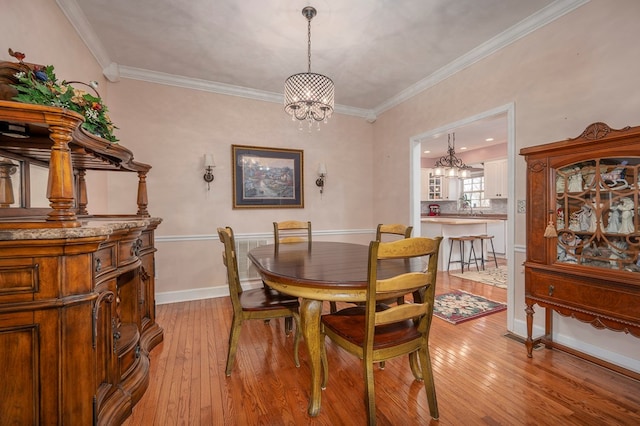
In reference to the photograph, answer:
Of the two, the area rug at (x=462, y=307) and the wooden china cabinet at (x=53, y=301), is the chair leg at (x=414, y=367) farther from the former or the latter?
the wooden china cabinet at (x=53, y=301)

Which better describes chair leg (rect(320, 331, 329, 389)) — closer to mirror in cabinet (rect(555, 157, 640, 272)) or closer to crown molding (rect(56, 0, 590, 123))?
mirror in cabinet (rect(555, 157, 640, 272))

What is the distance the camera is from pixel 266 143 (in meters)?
3.98

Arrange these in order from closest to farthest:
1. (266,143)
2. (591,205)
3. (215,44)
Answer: (591,205), (215,44), (266,143)

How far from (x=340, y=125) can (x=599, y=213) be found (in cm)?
333

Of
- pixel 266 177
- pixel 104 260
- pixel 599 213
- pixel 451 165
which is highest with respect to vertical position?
pixel 451 165

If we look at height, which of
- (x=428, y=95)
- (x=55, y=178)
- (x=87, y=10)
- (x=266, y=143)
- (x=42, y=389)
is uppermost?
(x=87, y=10)

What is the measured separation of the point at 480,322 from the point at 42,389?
128 inches

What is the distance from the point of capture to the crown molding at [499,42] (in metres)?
2.25

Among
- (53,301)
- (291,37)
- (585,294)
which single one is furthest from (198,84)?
(585,294)

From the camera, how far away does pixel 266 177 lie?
13.0 feet

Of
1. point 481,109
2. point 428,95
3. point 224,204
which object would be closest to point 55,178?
point 224,204

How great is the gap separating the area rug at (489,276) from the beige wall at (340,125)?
5.33 ft

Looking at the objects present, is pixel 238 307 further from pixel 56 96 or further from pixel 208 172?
pixel 208 172

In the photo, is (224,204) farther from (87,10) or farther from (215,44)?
(87,10)
